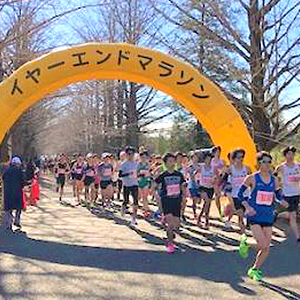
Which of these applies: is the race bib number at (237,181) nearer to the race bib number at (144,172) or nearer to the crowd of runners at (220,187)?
the crowd of runners at (220,187)

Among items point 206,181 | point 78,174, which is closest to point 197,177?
point 206,181

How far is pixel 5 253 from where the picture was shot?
8.83 meters

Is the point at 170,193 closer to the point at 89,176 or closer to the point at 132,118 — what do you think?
the point at 89,176

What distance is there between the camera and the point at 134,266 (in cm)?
786

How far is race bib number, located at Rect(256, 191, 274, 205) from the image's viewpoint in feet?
23.4

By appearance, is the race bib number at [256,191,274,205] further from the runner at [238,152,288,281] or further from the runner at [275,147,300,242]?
the runner at [275,147,300,242]

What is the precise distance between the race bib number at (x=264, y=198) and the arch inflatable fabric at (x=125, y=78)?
16.0 ft

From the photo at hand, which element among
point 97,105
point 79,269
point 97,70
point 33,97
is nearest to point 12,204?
point 33,97

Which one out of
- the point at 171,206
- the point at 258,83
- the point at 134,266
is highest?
the point at 258,83

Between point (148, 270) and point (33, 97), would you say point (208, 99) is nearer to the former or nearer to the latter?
point (33, 97)

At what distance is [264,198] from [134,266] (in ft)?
6.87

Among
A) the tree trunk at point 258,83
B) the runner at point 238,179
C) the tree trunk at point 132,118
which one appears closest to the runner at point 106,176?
the tree trunk at point 258,83

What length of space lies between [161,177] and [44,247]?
232cm

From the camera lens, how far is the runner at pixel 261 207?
695 cm
